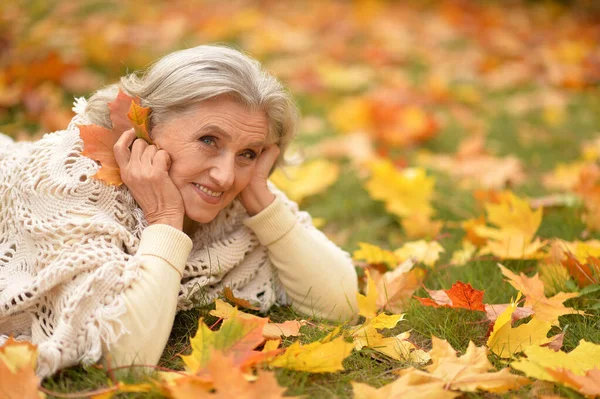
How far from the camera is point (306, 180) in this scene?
3719 millimetres

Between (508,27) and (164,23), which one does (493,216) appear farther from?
(508,27)

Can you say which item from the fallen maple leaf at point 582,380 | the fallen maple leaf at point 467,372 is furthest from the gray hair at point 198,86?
the fallen maple leaf at point 582,380

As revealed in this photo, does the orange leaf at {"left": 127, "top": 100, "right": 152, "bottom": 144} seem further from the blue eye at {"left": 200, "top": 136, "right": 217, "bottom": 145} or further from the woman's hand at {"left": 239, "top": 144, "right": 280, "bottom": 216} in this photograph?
the woman's hand at {"left": 239, "top": 144, "right": 280, "bottom": 216}

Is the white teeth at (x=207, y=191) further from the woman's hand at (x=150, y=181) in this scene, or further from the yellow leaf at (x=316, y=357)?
the yellow leaf at (x=316, y=357)

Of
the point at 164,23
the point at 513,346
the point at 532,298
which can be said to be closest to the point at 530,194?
→ the point at 532,298

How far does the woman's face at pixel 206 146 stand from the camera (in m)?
1.97

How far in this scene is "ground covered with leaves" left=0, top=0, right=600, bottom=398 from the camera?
171cm

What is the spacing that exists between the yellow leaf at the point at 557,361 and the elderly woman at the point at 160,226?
68 centimetres

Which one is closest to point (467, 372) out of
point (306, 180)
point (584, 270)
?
point (584, 270)

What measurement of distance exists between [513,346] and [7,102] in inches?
130

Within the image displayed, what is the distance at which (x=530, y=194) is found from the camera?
359 cm

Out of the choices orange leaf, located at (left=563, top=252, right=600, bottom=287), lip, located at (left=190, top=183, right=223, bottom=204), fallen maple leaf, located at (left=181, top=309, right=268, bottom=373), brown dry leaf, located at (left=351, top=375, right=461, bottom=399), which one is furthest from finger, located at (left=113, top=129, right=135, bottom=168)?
orange leaf, located at (left=563, top=252, right=600, bottom=287)

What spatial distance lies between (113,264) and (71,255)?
12 cm

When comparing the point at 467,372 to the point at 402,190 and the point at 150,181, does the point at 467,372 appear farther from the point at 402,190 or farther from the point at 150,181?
the point at 402,190
